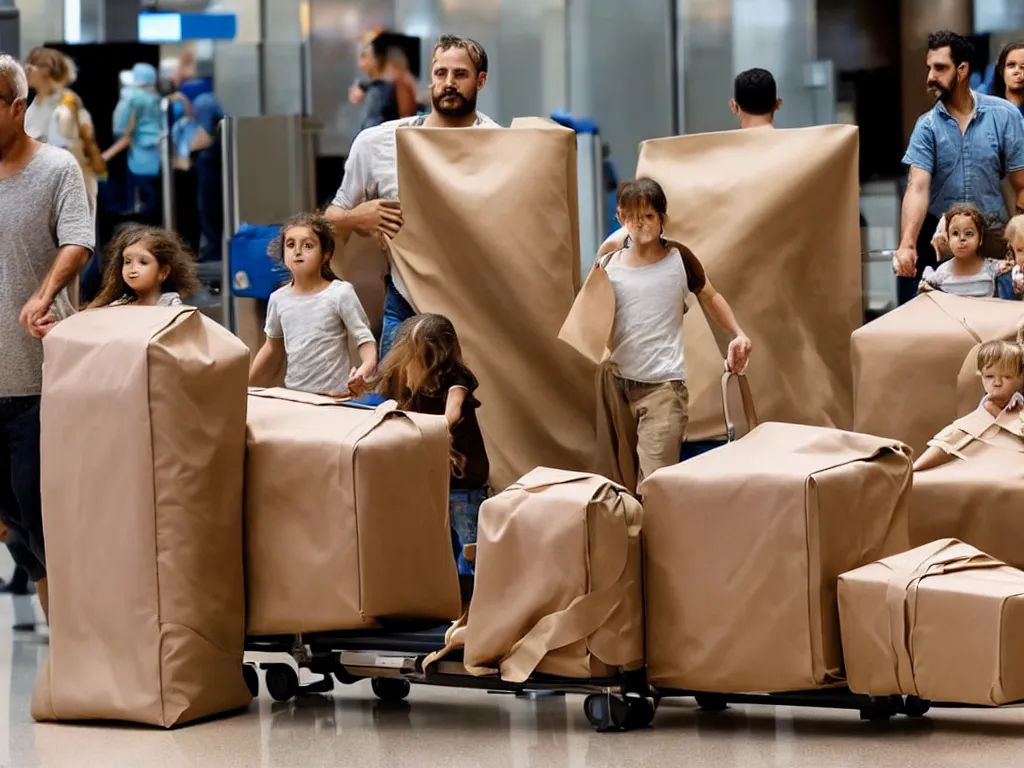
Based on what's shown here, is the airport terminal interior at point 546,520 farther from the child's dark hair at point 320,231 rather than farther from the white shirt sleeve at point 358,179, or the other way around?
the child's dark hair at point 320,231

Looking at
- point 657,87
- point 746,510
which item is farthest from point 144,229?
point 657,87

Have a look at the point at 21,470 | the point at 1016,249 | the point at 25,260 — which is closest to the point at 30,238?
the point at 25,260

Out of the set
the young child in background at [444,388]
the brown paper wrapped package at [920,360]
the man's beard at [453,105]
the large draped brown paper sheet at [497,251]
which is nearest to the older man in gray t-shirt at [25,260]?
the young child in background at [444,388]

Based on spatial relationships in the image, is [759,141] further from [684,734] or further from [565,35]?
[565,35]

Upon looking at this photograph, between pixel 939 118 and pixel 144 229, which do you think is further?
pixel 939 118

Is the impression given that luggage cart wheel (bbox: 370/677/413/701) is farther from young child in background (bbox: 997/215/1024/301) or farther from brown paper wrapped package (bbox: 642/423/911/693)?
young child in background (bbox: 997/215/1024/301)

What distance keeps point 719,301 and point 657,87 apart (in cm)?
503

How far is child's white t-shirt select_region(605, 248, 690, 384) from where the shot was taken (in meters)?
5.40

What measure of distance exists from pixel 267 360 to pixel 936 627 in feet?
7.94

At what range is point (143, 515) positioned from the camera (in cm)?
429

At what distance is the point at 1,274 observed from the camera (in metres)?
5.01

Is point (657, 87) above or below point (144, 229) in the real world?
above

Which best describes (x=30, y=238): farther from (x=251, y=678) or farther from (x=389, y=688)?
(x=389, y=688)

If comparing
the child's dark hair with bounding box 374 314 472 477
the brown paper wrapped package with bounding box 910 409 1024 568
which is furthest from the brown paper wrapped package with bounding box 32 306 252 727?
the brown paper wrapped package with bounding box 910 409 1024 568
